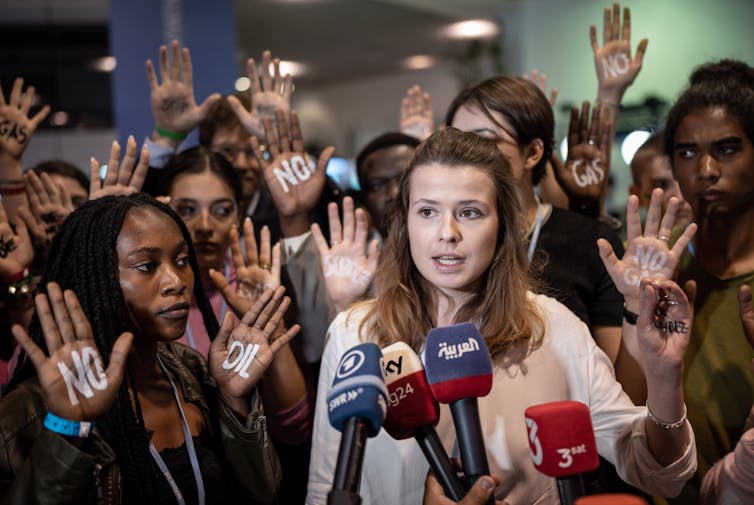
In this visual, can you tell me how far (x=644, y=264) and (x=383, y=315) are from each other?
2.25ft

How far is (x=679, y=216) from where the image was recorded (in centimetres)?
298

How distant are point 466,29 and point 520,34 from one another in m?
1.86

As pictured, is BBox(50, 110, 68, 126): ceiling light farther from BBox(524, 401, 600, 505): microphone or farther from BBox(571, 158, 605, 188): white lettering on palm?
BBox(524, 401, 600, 505): microphone

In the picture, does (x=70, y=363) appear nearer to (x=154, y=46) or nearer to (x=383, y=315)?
(x=383, y=315)

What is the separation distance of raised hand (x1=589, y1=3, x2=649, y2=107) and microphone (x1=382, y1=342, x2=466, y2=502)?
6.18 feet

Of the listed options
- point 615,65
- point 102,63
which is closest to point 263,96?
point 615,65

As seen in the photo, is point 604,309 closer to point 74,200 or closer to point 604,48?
point 604,48

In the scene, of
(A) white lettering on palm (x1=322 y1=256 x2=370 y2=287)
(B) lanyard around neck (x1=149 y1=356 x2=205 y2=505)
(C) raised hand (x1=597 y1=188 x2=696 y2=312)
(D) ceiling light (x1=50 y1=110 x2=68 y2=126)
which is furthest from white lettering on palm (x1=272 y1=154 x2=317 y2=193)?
(D) ceiling light (x1=50 y1=110 x2=68 y2=126)

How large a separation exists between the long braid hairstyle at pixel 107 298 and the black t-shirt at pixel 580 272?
1141 mm

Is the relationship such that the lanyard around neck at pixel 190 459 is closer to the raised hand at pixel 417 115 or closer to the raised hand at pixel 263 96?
the raised hand at pixel 263 96

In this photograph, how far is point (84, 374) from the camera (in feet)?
4.29

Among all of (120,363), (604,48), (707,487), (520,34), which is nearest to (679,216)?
(604,48)

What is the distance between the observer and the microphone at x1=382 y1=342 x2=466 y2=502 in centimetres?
120

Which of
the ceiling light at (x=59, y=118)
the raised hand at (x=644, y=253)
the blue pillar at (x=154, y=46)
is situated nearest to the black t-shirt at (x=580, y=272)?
the raised hand at (x=644, y=253)
